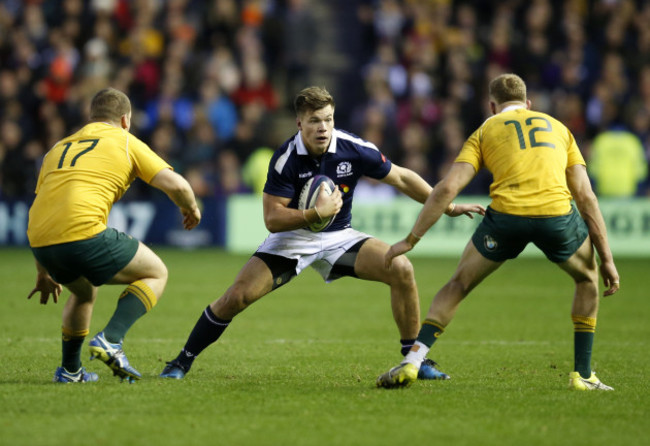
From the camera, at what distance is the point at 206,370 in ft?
25.0

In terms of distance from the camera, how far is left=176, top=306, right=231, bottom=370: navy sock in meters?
7.23

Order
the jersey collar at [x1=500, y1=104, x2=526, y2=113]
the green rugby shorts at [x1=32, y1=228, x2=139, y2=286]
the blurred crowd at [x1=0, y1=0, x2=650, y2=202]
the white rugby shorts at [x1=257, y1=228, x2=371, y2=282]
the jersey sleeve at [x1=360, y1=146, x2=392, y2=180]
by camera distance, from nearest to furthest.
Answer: the green rugby shorts at [x1=32, y1=228, x2=139, y2=286]
the jersey collar at [x1=500, y1=104, x2=526, y2=113]
the white rugby shorts at [x1=257, y1=228, x2=371, y2=282]
the jersey sleeve at [x1=360, y1=146, x2=392, y2=180]
the blurred crowd at [x1=0, y1=0, x2=650, y2=202]

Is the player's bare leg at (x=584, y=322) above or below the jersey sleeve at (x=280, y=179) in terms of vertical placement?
below

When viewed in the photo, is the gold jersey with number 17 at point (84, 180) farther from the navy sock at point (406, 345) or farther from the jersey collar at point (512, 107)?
the jersey collar at point (512, 107)

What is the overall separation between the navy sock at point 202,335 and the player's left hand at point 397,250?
1.31 m

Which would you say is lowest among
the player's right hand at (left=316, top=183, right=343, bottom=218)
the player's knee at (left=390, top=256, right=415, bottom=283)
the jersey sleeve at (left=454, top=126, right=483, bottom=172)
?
the player's knee at (left=390, top=256, right=415, bottom=283)

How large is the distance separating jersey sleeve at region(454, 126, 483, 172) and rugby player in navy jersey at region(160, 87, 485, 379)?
0.53 metres

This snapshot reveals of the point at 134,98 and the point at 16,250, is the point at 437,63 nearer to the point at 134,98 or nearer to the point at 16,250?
the point at 134,98

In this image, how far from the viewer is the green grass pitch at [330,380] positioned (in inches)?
213

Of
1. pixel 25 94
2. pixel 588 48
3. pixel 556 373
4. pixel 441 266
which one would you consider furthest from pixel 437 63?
pixel 556 373

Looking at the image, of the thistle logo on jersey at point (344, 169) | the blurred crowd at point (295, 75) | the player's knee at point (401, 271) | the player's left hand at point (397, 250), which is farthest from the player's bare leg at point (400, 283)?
the blurred crowd at point (295, 75)

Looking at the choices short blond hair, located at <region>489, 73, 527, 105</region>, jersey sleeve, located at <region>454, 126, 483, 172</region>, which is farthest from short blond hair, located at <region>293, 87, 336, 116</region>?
short blond hair, located at <region>489, 73, 527, 105</region>

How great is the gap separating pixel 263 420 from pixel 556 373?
9.29 feet

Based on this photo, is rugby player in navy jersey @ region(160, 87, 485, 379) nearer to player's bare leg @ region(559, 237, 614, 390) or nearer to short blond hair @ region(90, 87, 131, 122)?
player's bare leg @ region(559, 237, 614, 390)
